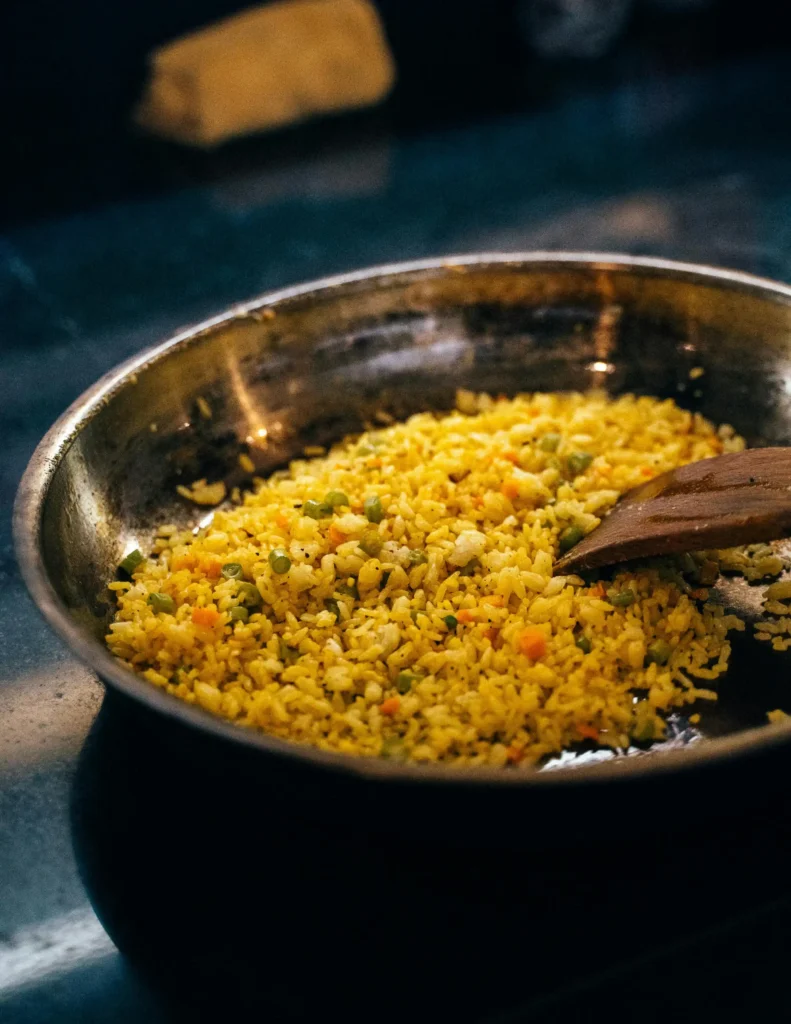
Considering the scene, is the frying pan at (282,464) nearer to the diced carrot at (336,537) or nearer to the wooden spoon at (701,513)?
the wooden spoon at (701,513)

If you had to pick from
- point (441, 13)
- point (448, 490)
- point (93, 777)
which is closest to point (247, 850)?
point (93, 777)

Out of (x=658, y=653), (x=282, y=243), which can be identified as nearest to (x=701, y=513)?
(x=658, y=653)

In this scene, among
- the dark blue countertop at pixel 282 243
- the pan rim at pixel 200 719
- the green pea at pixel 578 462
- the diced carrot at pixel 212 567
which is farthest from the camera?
the green pea at pixel 578 462

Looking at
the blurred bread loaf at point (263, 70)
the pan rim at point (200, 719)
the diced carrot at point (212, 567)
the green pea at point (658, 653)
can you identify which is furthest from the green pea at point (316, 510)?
the blurred bread loaf at point (263, 70)

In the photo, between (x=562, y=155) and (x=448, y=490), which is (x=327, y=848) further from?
(x=562, y=155)

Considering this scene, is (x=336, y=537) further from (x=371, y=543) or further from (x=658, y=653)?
(x=658, y=653)

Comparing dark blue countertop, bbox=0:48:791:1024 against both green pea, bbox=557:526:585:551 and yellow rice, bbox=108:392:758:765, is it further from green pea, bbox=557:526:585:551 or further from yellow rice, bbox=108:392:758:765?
green pea, bbox=557:526:585:551
